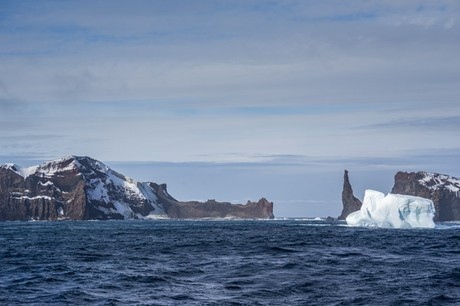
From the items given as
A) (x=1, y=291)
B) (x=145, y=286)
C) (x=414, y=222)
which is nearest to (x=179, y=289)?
(x=145, y=286)

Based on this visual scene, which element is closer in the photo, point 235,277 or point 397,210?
point 235,277

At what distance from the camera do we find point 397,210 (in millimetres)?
146250

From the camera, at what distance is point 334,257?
6462 centimetres

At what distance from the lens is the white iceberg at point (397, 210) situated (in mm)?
142500

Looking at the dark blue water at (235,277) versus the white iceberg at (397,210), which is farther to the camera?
the white iceberg at (397,210)

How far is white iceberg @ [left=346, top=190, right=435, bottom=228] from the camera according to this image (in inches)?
5610

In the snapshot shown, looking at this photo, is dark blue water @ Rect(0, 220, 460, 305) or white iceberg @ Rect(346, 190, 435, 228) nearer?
dark blue water @ Rect(0, 220, 460, 305)

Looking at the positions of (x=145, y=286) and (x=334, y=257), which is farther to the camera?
(x=334, y=257)

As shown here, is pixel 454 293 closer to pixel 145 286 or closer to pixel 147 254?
pixel 145 286

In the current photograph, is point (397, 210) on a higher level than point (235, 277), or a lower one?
higher

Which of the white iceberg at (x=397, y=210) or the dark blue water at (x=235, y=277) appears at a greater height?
the white iceberg at (x=397, y=210)

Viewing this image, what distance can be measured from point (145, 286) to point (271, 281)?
8.32 metres

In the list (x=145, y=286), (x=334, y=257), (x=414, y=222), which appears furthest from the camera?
(x=414, y=222)

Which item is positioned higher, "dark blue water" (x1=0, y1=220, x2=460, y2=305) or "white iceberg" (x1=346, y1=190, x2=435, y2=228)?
"white iceberg" (x1=346, y1=190, x2=435, y2=228)
